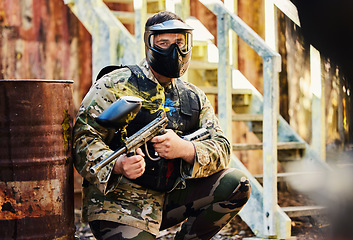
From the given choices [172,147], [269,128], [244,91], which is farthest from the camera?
[244,91]

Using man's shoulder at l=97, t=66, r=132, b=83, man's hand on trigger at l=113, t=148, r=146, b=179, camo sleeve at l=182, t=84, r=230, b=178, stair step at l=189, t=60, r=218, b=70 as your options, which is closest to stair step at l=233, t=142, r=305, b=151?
stair step at l=189, t=60, r=218, b=70

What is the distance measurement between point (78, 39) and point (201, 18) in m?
1.47

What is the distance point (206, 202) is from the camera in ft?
9.45

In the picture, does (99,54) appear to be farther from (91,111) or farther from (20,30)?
(91,111)

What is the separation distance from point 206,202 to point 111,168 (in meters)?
0.65

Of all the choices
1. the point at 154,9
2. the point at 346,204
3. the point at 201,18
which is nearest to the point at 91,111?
the point at 346,204

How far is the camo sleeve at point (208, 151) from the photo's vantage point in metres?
2.72

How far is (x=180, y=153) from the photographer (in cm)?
264

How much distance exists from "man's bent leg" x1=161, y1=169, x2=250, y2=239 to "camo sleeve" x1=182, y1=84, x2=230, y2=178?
0.08 metres

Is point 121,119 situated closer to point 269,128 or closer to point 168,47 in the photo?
point 168,47

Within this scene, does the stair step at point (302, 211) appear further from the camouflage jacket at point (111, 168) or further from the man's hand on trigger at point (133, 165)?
the man's hand on trigger at point (133, 165)

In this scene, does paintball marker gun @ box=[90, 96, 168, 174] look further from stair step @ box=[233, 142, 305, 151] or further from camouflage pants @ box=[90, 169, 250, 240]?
stair step @ box=[233, 142, 305, 151]

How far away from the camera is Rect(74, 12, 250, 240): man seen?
8.35 feet

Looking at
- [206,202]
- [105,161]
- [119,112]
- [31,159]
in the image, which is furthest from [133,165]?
[206,202]
